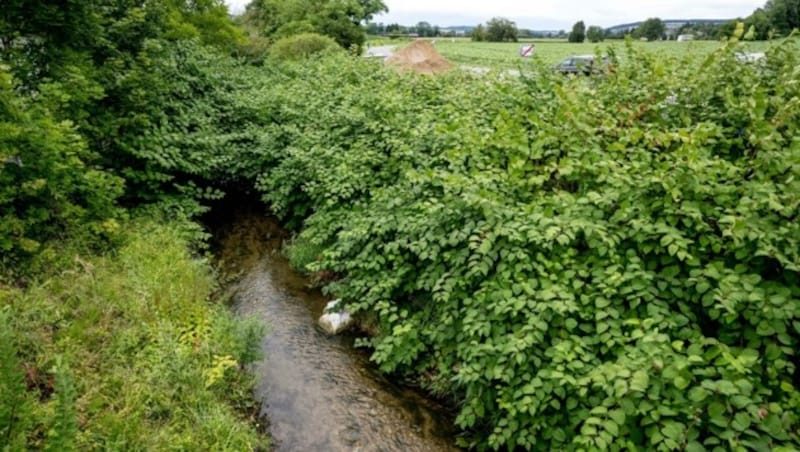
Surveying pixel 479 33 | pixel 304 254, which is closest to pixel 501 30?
pixel 479 33

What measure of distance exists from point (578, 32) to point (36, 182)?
60589mm

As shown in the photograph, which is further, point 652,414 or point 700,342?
point 700,342

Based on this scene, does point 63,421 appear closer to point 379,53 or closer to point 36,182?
point 36,182

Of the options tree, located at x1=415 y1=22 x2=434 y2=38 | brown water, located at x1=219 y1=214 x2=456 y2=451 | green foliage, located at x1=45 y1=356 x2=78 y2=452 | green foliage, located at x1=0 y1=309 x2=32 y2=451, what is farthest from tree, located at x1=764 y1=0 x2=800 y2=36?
tree, located at x1=415 y1=22 x2=434 y2=38

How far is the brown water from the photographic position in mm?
4152

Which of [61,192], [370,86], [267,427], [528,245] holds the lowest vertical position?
[267,427]

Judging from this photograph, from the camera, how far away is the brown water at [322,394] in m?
4.15

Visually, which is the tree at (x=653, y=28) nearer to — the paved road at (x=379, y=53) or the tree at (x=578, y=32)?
the paved road at (x=379, y=53)

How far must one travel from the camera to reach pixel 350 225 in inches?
233

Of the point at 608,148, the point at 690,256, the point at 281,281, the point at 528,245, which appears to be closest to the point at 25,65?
the point at 281,281

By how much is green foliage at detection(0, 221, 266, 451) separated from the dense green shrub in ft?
5.05

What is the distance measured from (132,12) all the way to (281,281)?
4545 mm

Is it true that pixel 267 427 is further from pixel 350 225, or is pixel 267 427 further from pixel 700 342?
pixel 700 342

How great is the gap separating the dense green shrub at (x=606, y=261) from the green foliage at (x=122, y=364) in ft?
5.05
